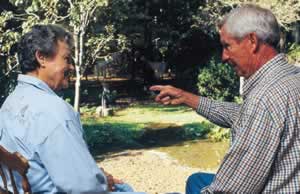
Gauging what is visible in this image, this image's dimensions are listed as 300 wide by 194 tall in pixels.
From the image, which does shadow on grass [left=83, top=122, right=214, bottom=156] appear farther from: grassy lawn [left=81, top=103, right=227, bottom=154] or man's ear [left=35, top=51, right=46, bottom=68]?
man's ear [left=35, top=51, right=46, bottom=68]

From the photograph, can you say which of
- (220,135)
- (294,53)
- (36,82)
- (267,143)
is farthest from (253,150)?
(294,53)

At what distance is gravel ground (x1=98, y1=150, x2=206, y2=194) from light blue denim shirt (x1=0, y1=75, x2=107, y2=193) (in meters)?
4.61

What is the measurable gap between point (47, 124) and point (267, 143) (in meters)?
1.05

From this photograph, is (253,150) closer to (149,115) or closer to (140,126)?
(140,126)

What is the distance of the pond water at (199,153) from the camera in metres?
9.04

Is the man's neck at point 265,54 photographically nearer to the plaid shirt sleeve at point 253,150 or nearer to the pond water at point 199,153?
the plaid shirt sleeve at point 253,150

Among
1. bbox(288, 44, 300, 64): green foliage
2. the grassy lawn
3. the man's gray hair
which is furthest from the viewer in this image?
bbox(288, 44, 300, 64): green foliage

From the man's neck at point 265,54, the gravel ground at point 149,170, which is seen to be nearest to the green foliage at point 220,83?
the gravel ground at point 149,170

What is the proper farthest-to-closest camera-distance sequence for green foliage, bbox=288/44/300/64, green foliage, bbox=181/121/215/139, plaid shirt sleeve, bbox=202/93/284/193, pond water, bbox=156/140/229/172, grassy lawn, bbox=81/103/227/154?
green foliage, bbox=288/44/300/64
green foliage, bbox=181/121/215/139
grassy lawn, bbox=81/103/227/154
pond water, bbox=156/140/229/172
plaid shirt sleeve, bbox=202/93/284/193

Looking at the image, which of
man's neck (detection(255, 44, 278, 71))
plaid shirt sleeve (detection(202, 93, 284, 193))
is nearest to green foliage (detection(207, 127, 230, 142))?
man's neck (detection(255, 44, 278, 71))

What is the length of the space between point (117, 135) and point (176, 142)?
4.23 feet

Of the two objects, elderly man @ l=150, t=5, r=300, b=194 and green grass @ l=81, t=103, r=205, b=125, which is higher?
elderly man @ l=150, t=5, r=300, b=194

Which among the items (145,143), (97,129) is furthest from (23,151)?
(97,129)

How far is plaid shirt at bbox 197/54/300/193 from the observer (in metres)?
2.51
